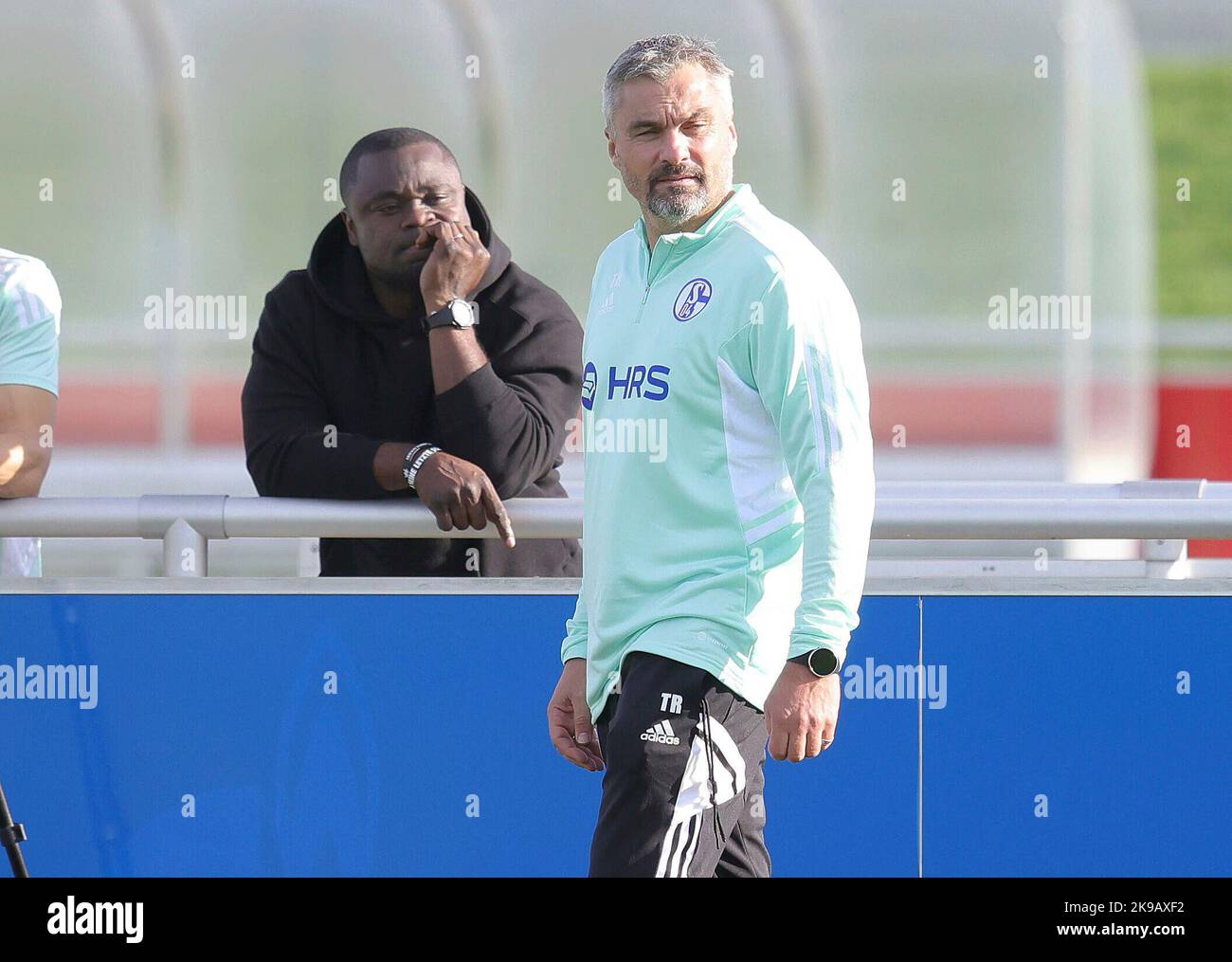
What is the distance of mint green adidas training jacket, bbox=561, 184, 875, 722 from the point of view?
2186 mm

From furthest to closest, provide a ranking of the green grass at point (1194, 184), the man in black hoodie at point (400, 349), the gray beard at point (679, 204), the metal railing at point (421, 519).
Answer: the green grass at point (1194, 184)
the man in black hoodie at point (400, 349)
the metal railing at point (421, 519)
the gray beard at point (679, 204)

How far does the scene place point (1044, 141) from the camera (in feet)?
18.0

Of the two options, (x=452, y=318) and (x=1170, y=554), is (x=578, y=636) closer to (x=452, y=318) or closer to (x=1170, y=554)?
(x=452, y=318)

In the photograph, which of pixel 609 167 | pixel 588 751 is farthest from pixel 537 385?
pixel 609 167

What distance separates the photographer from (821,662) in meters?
2.11

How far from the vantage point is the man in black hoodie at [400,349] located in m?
2.97

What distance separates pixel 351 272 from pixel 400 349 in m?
0.19

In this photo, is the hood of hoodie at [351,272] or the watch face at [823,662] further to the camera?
the hood of hoodie at [351,272]

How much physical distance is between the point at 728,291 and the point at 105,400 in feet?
11.6

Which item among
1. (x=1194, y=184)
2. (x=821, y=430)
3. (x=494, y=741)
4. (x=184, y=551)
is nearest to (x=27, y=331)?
(x=184, y=551)

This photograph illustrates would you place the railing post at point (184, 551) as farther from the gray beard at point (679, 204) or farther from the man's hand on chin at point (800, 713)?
the man's hand on chin at point (800, 713)

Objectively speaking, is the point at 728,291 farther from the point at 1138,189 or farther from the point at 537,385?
the point at 1138,189

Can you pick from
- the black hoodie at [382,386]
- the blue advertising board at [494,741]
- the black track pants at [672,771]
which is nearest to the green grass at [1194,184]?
the blue advertising board at [494,741]
